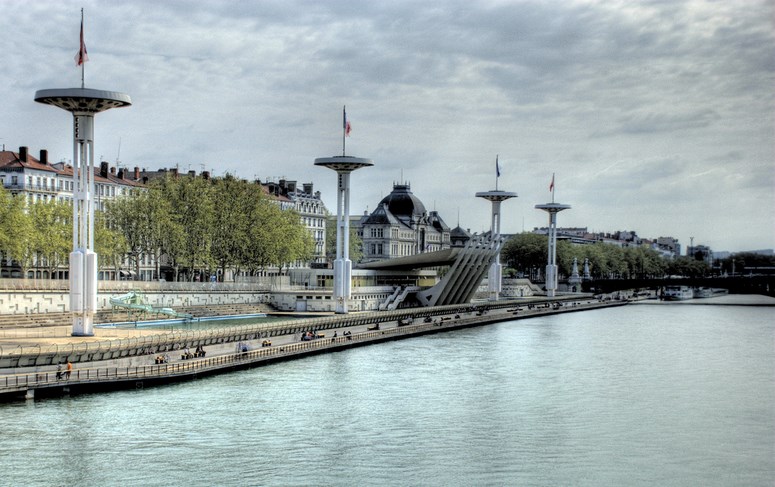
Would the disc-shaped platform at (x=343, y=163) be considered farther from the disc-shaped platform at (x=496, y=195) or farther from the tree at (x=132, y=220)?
the disc-shaped platform at (x=496, y=195)

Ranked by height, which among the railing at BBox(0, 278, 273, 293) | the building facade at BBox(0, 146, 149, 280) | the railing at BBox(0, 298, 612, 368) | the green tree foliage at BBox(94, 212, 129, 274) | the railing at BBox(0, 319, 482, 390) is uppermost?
the building facade at BBox(0, 146, 149, 280)

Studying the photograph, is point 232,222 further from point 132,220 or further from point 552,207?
point 552,207

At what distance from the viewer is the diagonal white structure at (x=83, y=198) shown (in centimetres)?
6356

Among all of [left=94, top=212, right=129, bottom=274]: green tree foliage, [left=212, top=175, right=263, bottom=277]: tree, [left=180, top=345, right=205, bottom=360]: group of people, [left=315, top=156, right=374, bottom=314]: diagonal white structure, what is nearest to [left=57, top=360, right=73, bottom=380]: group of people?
[left=180, top=345, right=205, bottom=360]: group of people

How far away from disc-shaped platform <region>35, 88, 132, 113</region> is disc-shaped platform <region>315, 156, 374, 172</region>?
39.6 m

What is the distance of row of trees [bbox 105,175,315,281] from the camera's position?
109m

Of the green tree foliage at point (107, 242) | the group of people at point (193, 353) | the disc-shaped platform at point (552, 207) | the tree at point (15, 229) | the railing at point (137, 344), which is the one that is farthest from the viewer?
the disc-shaped platform at point (552, 207)

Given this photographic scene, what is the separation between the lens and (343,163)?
103 m

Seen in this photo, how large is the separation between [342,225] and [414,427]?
64.5m

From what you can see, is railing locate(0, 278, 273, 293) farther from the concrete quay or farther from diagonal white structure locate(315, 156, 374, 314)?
the concrete quay

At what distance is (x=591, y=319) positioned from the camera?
128 m

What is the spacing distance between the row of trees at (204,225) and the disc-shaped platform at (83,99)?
145 ft

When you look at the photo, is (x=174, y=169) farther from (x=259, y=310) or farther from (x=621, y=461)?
(x=621, y=461)

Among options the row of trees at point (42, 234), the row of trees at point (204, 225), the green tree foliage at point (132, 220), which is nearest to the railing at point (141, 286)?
the row of trees at point (42, 234)
